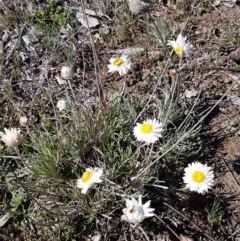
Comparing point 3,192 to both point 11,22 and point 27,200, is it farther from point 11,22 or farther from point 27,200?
point 11,22

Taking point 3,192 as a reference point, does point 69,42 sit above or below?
above

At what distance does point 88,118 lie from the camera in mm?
2535

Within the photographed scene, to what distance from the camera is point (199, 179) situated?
2.19 metres

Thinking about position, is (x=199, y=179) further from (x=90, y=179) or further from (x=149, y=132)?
(x=90, y=179)

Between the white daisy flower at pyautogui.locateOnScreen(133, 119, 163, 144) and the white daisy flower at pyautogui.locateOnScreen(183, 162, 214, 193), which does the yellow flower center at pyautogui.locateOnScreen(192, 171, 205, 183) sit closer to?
the white daisy flower at pyautogui.locateOnScreen(183, 162, 214, 193)

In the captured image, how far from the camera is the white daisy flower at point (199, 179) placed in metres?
2.15

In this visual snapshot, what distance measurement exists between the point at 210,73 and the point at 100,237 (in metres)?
1.29

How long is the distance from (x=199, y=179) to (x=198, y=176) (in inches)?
0.8

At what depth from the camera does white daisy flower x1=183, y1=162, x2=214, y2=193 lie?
2.15 metres

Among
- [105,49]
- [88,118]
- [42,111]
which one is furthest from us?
[105,49]

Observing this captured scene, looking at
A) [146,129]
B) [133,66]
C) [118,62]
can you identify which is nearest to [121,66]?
[118,62]

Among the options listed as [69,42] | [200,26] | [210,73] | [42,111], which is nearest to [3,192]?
[42,111]

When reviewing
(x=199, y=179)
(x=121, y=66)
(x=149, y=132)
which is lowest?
(x=199, y=179)

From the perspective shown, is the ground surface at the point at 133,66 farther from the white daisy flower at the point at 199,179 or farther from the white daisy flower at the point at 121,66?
the white daisy flower at the point at 199,179
